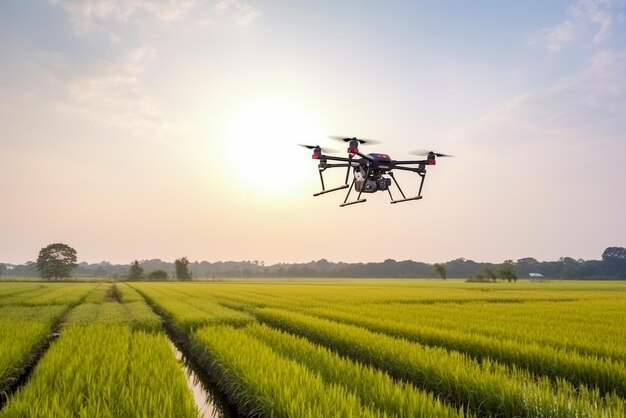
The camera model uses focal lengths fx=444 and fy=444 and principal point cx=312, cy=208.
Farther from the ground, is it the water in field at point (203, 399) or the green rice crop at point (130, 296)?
the green rice crop at point (130, 296)

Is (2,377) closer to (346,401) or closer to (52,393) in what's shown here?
(52,393)

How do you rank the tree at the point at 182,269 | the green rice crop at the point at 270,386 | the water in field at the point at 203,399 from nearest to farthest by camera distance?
the green rice crop at the point at 270,386, the water in field at the point at 203,399, the tree at the point at 182,269

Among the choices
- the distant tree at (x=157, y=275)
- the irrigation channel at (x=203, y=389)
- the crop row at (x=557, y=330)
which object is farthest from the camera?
the distant tree at (x=157, y=275)

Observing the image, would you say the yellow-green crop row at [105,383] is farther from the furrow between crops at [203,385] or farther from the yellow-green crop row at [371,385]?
the yellow-green crop row at [371,385]

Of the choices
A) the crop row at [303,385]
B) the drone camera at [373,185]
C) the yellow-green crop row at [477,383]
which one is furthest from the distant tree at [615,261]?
the crop row at [303,385]

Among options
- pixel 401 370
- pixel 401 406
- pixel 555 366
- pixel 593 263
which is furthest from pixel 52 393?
pixel 593 263

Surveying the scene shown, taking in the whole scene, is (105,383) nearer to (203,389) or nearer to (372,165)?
(203,389)
